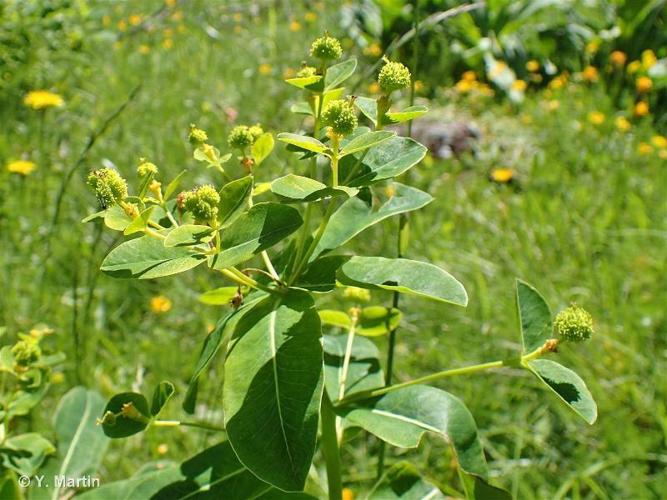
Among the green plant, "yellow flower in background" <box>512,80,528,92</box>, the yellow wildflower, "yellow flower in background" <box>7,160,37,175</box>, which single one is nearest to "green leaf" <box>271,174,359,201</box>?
the green plant

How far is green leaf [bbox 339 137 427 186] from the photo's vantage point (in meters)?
0.94

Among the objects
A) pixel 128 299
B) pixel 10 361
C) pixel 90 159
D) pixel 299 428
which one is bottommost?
pixel 128 299

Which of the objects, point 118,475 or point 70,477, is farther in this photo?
point 118,475

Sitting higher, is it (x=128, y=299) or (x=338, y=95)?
(x=338, y=95)

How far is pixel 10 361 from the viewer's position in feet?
4.23

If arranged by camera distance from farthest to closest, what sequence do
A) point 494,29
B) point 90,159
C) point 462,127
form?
point 494,29, point 462,127, point 90,159

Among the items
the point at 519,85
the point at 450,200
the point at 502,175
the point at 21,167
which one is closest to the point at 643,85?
the point at 519,85

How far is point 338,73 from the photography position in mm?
985

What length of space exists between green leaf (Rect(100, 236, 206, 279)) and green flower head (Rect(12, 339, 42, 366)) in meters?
0.45

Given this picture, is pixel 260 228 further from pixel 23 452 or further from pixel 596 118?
pixel 596 118

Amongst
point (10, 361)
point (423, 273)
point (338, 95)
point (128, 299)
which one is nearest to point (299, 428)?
point (423, 273)

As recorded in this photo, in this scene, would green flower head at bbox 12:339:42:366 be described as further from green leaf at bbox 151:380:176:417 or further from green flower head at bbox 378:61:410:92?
green flower head at bbox 378:61:410:92

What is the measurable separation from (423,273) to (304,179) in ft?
0.65

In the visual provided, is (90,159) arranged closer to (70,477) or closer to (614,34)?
(70,477)
